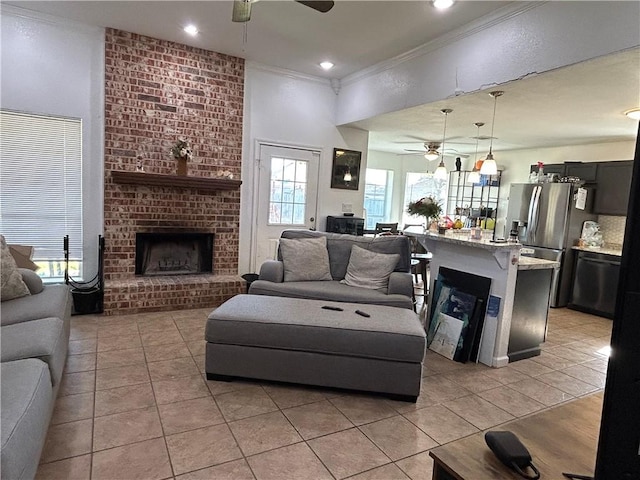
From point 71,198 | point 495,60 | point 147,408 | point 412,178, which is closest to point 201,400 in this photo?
point 147,408

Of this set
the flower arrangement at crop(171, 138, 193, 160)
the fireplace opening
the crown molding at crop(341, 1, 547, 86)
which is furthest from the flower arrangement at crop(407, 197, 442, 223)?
the flower arrangement at crop(171, 138, 193, 160)

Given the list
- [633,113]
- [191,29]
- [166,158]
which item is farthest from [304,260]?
[633,113]

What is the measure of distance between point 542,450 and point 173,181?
4144mm

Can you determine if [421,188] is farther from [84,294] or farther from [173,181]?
[84,294]

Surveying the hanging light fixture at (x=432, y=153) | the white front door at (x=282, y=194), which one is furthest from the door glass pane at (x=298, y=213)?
the hanging light fixture at (x=432, y=153)

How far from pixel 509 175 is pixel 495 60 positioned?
4.61 m

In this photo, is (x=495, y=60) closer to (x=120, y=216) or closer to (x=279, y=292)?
(x=279, y=292)

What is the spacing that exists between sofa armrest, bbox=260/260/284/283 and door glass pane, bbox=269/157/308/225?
5.28ft

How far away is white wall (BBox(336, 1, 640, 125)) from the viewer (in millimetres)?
2539

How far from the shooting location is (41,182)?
4016 millimetres

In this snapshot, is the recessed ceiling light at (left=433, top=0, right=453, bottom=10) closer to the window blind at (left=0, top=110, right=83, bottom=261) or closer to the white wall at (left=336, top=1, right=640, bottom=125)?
the white wall at (left=336, top=1, right=640, bottom=125)

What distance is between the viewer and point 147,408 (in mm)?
2307

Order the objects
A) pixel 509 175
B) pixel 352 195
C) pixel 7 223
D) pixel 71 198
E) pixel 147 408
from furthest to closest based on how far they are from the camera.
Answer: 1. pixel 509 175
2. pixel 352 195
3. pixel 71 198
4. pixel 7 223
5. pixel 147 408

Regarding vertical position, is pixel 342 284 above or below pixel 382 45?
below
